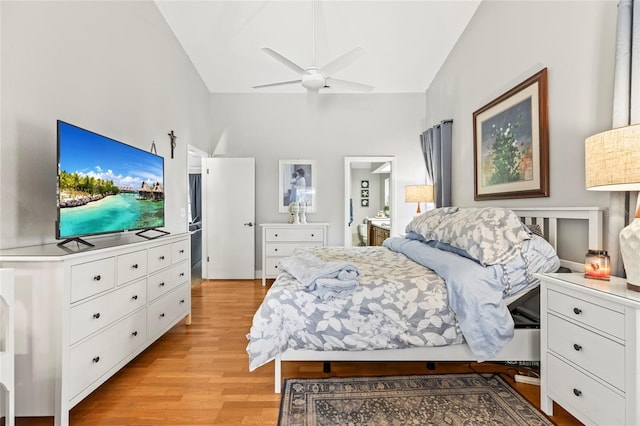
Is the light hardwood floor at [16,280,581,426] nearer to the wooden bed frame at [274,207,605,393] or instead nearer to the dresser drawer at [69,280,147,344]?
the wooden bed frame at [274,207,605,393]

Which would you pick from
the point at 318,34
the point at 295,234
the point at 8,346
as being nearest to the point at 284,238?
the point at 295,234

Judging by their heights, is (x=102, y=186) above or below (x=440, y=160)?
below

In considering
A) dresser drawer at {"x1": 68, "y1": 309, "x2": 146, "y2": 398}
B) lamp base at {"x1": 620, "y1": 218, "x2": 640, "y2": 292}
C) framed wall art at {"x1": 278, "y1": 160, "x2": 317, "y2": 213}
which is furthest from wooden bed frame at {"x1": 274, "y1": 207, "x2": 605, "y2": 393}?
framed wall art at {"x1": 278, "y1": 160, "x2": 317, "y2": 213}

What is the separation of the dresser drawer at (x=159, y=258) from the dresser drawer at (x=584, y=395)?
8.67 feet

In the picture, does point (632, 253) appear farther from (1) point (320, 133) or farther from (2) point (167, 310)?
(1) point (320, 133)

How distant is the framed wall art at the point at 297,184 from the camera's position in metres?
4.89

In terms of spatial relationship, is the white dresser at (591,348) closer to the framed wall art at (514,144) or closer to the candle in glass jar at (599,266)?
the candle in glass jar at (599,266)

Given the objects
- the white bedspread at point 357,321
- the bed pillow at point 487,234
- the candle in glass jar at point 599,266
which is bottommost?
the white bedspread at point 357,321

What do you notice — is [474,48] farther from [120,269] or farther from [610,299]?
[120,269]

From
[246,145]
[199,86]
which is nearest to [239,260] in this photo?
[246,145]

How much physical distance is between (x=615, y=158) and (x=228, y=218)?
14.4 feet

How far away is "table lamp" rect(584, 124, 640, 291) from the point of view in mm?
1257

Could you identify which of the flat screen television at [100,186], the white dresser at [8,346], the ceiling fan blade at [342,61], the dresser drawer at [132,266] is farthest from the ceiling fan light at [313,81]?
the white dresser at [8,346]

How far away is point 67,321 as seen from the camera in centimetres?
149
